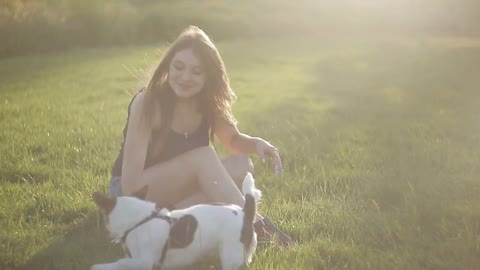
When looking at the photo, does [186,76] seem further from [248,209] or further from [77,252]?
[77,252]

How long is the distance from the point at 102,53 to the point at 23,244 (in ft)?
37.6

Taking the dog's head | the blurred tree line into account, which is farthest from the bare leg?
the blurred tree line

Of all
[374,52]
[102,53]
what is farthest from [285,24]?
[102,53]

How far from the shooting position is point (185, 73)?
13.3ft

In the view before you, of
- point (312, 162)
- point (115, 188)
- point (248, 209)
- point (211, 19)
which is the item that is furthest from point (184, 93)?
point (211, 19)

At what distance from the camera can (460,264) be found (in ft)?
11.9

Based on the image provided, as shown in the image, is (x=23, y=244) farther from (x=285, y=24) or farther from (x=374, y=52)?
(x=285, y=24)

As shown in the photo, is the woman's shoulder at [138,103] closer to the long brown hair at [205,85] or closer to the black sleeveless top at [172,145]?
the long brown hair at [205,85]

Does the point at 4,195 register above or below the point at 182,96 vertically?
below

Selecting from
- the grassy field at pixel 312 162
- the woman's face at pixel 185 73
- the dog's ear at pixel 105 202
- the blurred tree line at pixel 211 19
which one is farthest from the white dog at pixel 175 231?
the blurred tree line at pixel 211 19

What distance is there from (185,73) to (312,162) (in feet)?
7.47

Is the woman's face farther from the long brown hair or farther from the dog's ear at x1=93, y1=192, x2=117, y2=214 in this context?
the dog's ear at x1=93, y1=192, x2=117, y2=214

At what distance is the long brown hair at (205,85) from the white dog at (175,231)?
3.22ft

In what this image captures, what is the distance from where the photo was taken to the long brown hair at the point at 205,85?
4.06 meters
